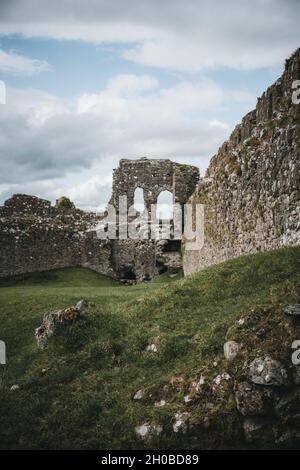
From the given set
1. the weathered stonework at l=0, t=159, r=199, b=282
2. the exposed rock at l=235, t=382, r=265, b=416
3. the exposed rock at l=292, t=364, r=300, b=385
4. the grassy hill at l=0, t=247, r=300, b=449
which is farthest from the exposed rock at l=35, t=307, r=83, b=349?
the weathered stonework at l=0, t=159, r=199, b=282

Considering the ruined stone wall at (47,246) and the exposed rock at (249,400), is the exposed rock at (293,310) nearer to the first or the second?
the exposed rock at (249,400)

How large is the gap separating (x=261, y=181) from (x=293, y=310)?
714 cm

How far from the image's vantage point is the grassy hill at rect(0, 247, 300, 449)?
742 cm

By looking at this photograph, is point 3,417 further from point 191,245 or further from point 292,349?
point 191,245

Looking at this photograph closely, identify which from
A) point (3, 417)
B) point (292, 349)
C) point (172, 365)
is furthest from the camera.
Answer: point (172, 365)

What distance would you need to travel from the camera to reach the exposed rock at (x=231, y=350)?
7863mm

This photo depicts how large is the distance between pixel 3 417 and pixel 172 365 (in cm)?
313

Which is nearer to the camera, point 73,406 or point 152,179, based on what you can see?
point 73,406

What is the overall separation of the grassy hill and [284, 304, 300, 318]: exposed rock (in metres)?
0.21

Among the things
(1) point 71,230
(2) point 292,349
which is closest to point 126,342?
(2) point 292,349

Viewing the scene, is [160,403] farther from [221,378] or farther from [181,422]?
[221,378]

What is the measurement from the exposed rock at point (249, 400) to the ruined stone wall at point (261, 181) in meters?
5.60

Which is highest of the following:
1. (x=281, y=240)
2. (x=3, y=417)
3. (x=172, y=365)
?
(x=281, y=240)

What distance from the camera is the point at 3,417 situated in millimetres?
8359
